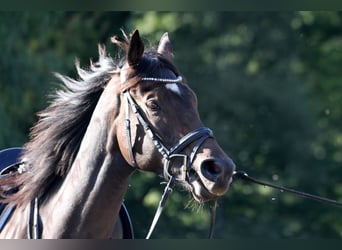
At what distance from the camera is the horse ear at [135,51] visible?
4.05 m

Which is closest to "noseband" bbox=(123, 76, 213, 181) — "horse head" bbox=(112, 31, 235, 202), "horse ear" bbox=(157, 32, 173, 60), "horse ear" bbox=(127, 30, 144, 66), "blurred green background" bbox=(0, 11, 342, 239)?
"horse head" bbox=(112, 31, 235, 202)

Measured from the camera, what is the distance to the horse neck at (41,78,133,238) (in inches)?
155

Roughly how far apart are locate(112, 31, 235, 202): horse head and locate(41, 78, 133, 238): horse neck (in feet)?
0.19

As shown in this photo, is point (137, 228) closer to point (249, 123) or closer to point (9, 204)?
point (249, 123)

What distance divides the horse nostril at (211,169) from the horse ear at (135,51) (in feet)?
1.96

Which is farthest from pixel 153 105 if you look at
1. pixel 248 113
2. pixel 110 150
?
pixel 248 113

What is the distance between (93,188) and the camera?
156 inches

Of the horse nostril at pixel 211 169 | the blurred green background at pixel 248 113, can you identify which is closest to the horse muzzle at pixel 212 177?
the horse nostril at pixel 211 169

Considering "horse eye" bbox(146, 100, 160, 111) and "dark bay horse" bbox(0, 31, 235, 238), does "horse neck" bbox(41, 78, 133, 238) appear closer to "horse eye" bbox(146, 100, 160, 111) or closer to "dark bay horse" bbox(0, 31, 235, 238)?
"dark bay horse" bbox(0, 31, 235, 238)

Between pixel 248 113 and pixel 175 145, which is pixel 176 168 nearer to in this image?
pixel 175 145

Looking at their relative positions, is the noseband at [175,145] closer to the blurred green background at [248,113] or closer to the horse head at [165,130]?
the horse head at [165,130]

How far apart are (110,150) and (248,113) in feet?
33.2

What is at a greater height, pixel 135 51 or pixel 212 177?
pixel 135 51

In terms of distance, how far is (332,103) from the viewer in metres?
16.8
